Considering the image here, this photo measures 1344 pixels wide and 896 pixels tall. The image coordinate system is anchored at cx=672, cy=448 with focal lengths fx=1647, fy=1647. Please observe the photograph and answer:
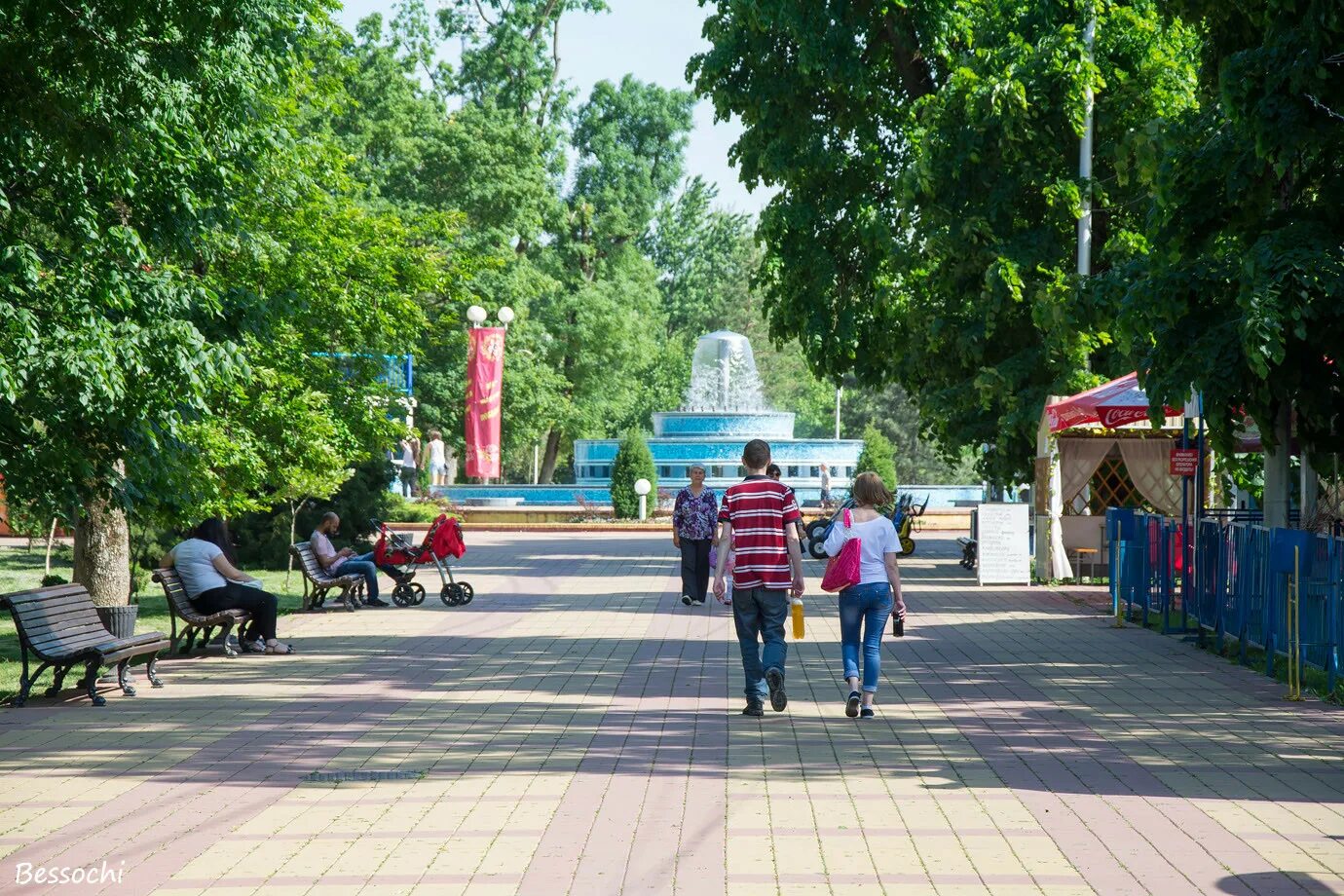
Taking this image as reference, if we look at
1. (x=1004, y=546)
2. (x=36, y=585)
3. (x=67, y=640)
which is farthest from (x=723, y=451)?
(x=67, y=640)

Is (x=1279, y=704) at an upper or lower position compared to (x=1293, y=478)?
lower

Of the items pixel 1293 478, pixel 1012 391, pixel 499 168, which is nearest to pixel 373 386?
pixel 1012 391

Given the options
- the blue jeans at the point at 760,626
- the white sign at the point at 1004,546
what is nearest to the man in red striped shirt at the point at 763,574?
the blue jeans at the point at 760,626

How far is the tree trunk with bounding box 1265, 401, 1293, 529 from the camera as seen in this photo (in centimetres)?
1577

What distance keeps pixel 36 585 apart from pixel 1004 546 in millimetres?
14072

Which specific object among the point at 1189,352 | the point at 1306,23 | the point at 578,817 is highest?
the point at 1306,23

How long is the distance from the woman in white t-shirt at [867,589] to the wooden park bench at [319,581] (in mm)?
10638

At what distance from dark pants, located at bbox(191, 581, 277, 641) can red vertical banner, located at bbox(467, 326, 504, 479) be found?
25.9 metres

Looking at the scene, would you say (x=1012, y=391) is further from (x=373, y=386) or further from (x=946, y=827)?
(x=946, y=827)

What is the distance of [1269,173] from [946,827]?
8.08 m

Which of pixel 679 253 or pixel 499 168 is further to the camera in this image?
pixel 679 253

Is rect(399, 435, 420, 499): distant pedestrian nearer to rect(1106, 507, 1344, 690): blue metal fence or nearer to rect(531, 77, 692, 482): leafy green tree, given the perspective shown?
rect(531, 77, 692, 482): leafy green tree

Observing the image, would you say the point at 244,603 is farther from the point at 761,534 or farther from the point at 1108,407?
the point at 1108,407

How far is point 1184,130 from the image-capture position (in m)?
14.4
